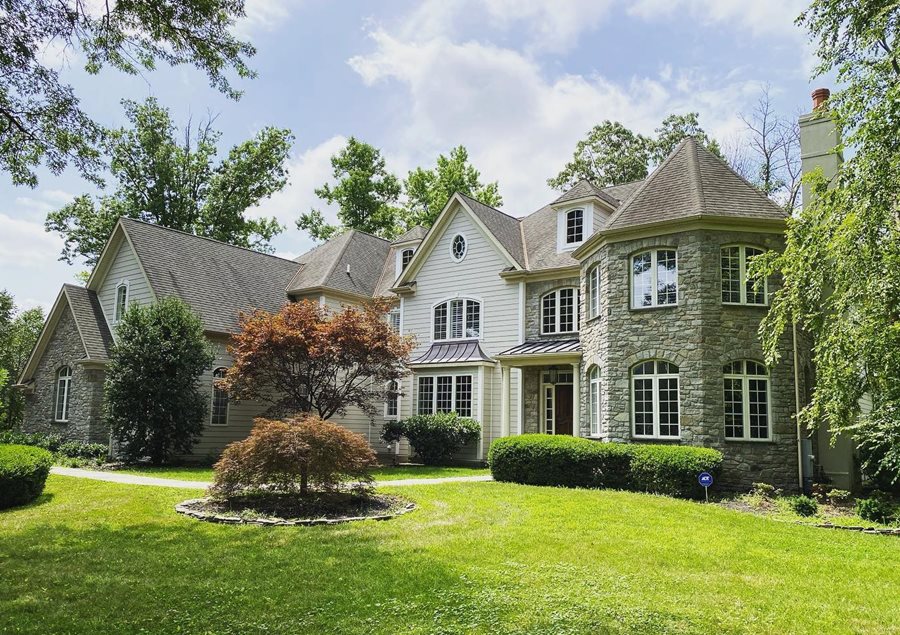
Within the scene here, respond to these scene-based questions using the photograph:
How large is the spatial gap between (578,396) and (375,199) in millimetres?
24091

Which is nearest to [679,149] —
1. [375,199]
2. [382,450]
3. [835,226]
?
[835,226]

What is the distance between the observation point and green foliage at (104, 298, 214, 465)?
17.2 m

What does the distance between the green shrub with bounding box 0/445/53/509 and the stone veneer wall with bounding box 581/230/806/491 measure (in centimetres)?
1166

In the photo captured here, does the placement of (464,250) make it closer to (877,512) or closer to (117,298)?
(117,298)

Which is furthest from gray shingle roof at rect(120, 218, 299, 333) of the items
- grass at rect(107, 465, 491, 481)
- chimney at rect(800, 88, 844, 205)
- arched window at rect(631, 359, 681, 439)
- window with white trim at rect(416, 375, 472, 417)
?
chimney at rect(800, 88, 844, 205)

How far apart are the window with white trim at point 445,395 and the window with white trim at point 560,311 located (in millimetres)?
2986

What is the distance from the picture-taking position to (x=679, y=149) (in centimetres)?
1698

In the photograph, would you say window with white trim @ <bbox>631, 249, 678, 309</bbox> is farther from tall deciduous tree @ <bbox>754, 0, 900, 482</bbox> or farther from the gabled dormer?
the gabled dormer

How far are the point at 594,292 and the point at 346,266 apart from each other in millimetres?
10844

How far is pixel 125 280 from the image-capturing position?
21.3 m

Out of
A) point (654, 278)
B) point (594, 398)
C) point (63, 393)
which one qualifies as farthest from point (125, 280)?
point (654, 278)

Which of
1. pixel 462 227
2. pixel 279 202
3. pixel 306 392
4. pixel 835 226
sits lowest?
pixel 306 392

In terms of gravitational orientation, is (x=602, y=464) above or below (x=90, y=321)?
below

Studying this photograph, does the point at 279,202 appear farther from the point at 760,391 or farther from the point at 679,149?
the point at 760,391
